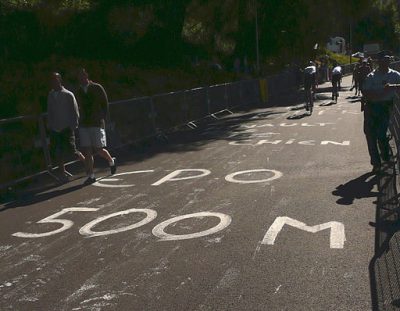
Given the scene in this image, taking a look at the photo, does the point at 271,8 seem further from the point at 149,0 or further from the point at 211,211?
the point at 211,211

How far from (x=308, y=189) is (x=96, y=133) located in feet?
12.9

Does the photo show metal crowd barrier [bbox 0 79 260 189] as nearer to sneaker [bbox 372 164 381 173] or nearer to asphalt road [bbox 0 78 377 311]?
asphalt road [bbox 0 78 377 311]

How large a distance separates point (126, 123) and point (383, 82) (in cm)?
718

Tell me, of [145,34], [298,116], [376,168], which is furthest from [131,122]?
[145,34]

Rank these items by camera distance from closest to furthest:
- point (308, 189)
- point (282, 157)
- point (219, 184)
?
1. point (308, 189)
2. point (219, 184)
3. point (282, 157)

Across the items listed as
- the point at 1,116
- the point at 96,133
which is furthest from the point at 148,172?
the point at 1,116

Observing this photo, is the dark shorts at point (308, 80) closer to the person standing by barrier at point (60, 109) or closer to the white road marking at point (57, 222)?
the person standing by barrier at point (60, 109)

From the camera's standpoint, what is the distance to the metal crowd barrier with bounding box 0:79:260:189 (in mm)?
9406

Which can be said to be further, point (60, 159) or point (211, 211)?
point (60, 159)

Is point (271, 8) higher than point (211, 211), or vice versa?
point (271, 8)

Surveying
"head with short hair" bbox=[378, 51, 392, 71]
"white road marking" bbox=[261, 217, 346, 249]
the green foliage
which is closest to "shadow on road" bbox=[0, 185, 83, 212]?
"white road marking" bbox=[261, 217, 346, 249]

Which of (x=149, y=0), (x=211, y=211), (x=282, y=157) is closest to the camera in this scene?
(x=211, y=211)

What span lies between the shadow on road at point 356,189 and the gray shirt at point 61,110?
478cm

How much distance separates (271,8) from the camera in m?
35.6
